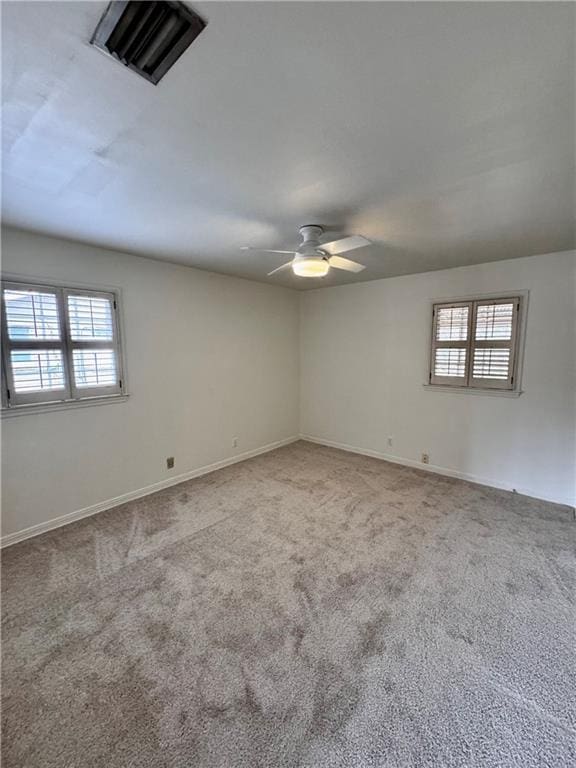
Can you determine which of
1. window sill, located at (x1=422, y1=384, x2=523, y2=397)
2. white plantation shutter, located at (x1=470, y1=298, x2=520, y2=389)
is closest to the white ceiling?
white plantation shutter, located at (x1=470, y1=298, x2=520, y2=389)

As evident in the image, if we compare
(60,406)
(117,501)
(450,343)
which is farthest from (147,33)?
(450,343)

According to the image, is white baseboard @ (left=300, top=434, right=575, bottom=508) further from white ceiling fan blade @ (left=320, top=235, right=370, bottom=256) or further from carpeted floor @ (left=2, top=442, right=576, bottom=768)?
white ceiling fan blade @ (left=320, top=235, right=370, bottom=256)

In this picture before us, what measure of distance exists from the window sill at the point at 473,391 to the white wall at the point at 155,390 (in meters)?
2.22

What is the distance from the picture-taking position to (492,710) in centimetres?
141

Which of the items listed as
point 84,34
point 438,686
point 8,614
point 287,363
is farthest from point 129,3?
point 287,363

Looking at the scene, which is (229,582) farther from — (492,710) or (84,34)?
(84,34)

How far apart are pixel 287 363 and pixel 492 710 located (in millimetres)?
4227

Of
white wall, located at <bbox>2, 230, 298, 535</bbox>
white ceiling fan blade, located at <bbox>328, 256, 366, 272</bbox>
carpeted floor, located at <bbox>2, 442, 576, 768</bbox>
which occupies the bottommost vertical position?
carpeted floor, located at <bbox>2, 442, 576, 768</bbox>

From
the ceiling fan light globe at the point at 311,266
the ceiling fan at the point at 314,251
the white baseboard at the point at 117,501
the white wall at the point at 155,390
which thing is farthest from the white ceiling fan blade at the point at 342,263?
the white baseboard at the point at 117,501

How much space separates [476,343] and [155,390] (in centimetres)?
365

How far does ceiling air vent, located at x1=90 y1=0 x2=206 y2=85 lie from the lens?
0.87m

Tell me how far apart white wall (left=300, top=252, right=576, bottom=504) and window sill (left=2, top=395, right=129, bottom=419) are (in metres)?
3.00

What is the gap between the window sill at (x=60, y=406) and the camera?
2.54 meters

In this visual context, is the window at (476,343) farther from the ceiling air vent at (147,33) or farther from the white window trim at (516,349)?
the ceiling air vent at (147,33)
